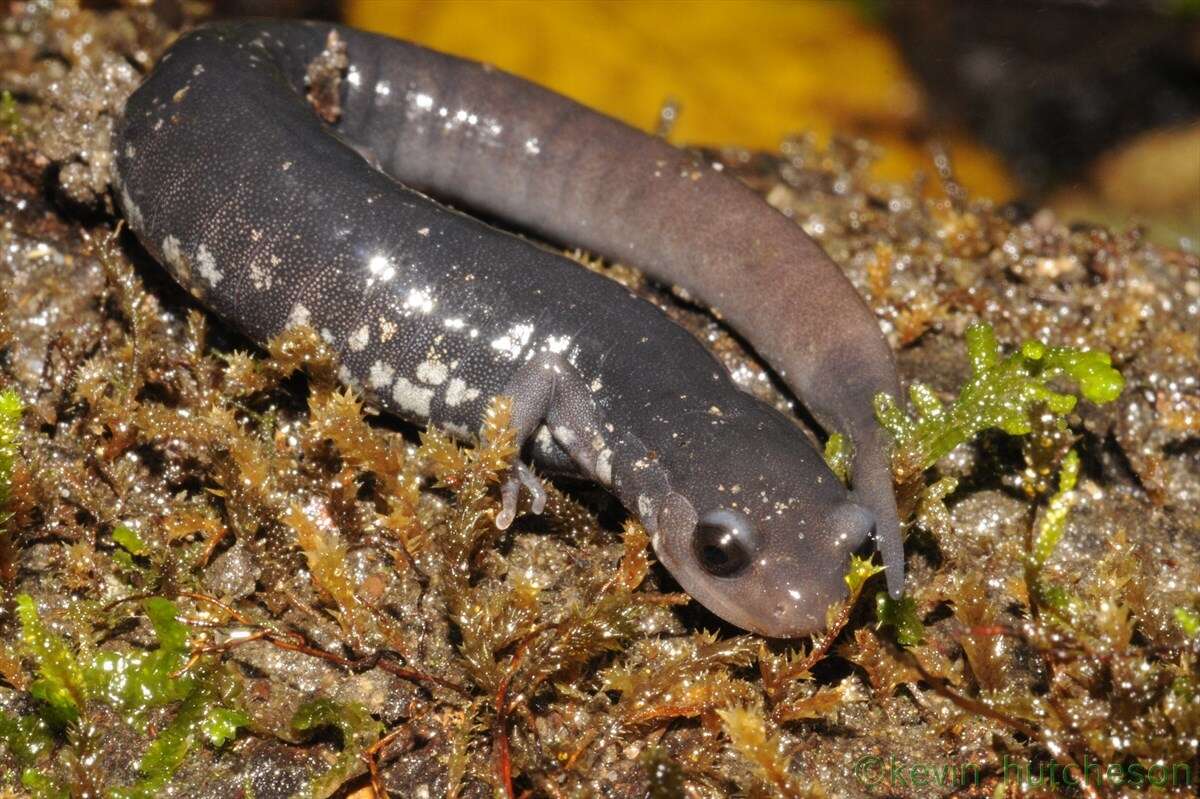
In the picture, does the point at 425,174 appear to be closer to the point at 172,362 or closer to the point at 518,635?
the point at 172,362

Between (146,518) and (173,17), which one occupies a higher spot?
(173,17)

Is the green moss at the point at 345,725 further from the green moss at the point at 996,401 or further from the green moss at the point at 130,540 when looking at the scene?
the green moss at the point at 996,401

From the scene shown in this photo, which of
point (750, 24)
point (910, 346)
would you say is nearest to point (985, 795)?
point (910, 346)

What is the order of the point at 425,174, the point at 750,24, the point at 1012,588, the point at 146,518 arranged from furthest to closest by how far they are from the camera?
the point at 750,24, the point at 425,174, the point at 146,518, the point at 1012,588

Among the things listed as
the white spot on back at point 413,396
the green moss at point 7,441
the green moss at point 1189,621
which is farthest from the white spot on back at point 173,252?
the green moss at point 1189,621

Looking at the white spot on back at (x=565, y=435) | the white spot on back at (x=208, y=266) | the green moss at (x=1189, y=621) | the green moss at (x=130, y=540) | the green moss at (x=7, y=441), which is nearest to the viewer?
the green moss at (x=1189, y=621)

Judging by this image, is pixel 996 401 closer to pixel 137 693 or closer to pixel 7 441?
pixel 137 693

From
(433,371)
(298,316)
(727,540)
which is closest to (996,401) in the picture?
(727,540)
